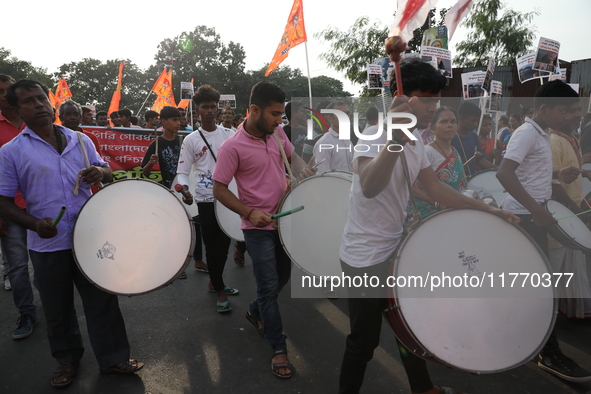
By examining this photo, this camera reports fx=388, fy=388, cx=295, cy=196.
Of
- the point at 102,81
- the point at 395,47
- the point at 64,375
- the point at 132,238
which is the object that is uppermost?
the point at 102,81

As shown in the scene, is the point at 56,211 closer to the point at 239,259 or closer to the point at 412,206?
the point at 412,206

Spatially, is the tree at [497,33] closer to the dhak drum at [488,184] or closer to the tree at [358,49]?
the tree at [358,49]

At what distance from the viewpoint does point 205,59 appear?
54.9 m

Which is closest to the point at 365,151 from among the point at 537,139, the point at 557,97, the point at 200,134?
the point at 537,139

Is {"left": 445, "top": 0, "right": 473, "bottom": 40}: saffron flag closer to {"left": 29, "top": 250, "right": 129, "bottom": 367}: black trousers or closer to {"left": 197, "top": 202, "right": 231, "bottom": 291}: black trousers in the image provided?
{"left": 197, "top": 202, "right": 231, "bottom": 291}: black trousers

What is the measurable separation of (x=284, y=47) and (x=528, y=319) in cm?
699

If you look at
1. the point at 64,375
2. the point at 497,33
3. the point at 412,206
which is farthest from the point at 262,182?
the point at 497,33

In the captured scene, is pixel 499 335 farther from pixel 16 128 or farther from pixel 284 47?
pixel 284 47

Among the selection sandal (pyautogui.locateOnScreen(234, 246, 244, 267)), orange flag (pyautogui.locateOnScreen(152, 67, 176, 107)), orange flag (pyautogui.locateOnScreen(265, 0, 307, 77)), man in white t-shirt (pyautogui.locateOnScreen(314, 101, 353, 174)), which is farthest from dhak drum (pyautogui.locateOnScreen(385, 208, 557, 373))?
orange flag (pyautogui.locateOnScreen(152, 67, 176, 107))

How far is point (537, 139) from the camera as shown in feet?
9.56

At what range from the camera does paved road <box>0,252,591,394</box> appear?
2.66 metres

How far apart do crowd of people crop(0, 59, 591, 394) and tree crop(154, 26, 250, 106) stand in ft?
168

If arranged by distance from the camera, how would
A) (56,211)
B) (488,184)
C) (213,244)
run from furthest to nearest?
(488,184) < (213,244) < (56,211)

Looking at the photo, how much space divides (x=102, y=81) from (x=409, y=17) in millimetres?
65279
